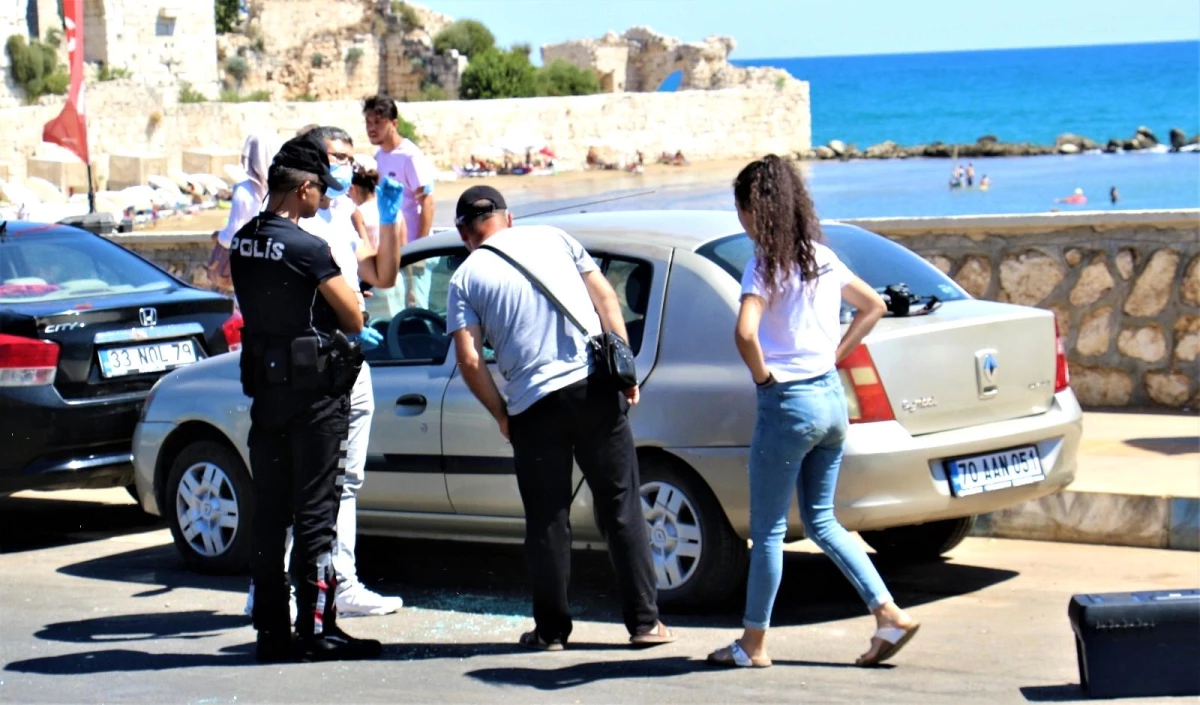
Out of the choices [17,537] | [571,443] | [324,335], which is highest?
[324,335]

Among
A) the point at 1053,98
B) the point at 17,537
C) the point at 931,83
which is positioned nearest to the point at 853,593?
the point at 17,537

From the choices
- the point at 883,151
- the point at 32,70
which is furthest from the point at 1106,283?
the point at 883,151

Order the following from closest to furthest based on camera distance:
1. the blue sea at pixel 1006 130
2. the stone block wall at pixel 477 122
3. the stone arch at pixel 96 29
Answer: the blue sea at pixel 1006 130
the stone block wall at pixel 477 122
the stone arch at pixel 96 29

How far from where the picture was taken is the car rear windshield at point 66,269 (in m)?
8.56

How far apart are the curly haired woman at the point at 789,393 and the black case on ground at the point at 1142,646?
63cm

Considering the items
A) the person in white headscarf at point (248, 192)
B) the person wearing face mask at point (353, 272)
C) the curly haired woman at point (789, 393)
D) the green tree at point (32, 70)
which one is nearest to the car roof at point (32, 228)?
the person in white headscarf at point (248, 192)

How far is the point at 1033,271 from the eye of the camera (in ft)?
32.2

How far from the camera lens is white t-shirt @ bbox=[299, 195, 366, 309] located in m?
5.86

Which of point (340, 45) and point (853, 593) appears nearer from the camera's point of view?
point (853, 593)

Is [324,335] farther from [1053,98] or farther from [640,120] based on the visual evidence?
[1053,98]

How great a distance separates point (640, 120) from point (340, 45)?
1401cm

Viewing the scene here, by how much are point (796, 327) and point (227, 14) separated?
64925mm

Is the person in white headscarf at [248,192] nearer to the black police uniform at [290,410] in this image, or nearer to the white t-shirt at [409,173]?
the black police uniform at [290,410]

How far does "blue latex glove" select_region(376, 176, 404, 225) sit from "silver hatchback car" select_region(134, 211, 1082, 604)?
1.47 ft
